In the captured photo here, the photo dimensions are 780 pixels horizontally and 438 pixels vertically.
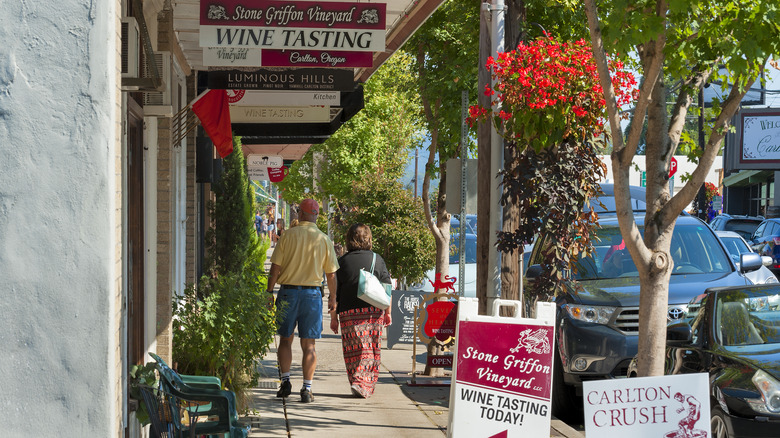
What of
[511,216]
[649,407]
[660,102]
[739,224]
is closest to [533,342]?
[649,407]

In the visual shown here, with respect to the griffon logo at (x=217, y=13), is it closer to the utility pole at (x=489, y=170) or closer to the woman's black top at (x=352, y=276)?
the utility pole at (x=489, y=170)

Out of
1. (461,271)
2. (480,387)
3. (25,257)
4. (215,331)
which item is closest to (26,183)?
(25,257)

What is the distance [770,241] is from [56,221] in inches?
865

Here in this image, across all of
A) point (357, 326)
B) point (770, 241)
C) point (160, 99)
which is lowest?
point (357, 326)

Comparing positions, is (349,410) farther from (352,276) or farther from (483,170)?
(483,170)

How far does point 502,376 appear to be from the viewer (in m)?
5.50

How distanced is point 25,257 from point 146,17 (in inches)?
126

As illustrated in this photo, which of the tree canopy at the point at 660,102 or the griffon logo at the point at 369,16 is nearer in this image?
the tree canopy at the point at 660,102

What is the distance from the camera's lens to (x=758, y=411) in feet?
21.3

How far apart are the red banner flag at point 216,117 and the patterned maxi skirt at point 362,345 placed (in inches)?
92.6

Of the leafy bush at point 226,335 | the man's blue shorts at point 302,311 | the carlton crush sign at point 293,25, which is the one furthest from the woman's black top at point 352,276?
the carlton crush sign at point 293,25

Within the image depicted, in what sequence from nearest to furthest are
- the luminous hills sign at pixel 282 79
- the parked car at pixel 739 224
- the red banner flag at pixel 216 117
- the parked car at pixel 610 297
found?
the parked car at pixel 610 297 → the luminous hills sign at pixel 282 79 → the red banner flag at pixel 216 117 → the parked car at pixel 739 224

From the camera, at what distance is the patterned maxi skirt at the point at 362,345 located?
31.5 ft

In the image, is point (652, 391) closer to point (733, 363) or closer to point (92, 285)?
point (733, 363)
